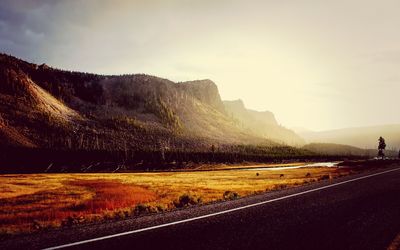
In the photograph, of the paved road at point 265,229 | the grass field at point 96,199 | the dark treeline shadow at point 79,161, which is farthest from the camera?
the dark treeline shadow at point 79,161

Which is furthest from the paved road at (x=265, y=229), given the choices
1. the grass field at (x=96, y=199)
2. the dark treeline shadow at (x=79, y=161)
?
the dark treeline shadow at (x=79, y=161)

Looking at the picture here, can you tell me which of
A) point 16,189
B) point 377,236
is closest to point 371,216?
point 377,236

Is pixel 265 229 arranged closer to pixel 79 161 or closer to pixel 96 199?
pixel 96 199

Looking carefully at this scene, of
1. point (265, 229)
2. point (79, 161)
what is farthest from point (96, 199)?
point (79, 161)

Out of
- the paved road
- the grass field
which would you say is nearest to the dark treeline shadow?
the grass field

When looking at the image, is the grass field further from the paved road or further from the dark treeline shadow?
the dark treeline shadow

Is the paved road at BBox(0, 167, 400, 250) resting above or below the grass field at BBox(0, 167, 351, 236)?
above

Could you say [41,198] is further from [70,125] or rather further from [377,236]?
[70,125]

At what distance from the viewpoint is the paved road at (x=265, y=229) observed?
838 cm

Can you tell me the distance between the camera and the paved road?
838cm

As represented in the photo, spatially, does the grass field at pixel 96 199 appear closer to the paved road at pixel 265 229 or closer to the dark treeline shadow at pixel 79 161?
the paved road at pixel 265 229

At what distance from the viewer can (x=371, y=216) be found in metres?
12.2

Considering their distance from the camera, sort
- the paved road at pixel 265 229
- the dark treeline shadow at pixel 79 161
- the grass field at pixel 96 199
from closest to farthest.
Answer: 1. the paved road at pixel 265 229
2. the grass field at pixel 96 199
3. the dark treeline shadow at pixel 79 161

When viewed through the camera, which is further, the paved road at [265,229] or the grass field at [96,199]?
the grass field at [96,199]
